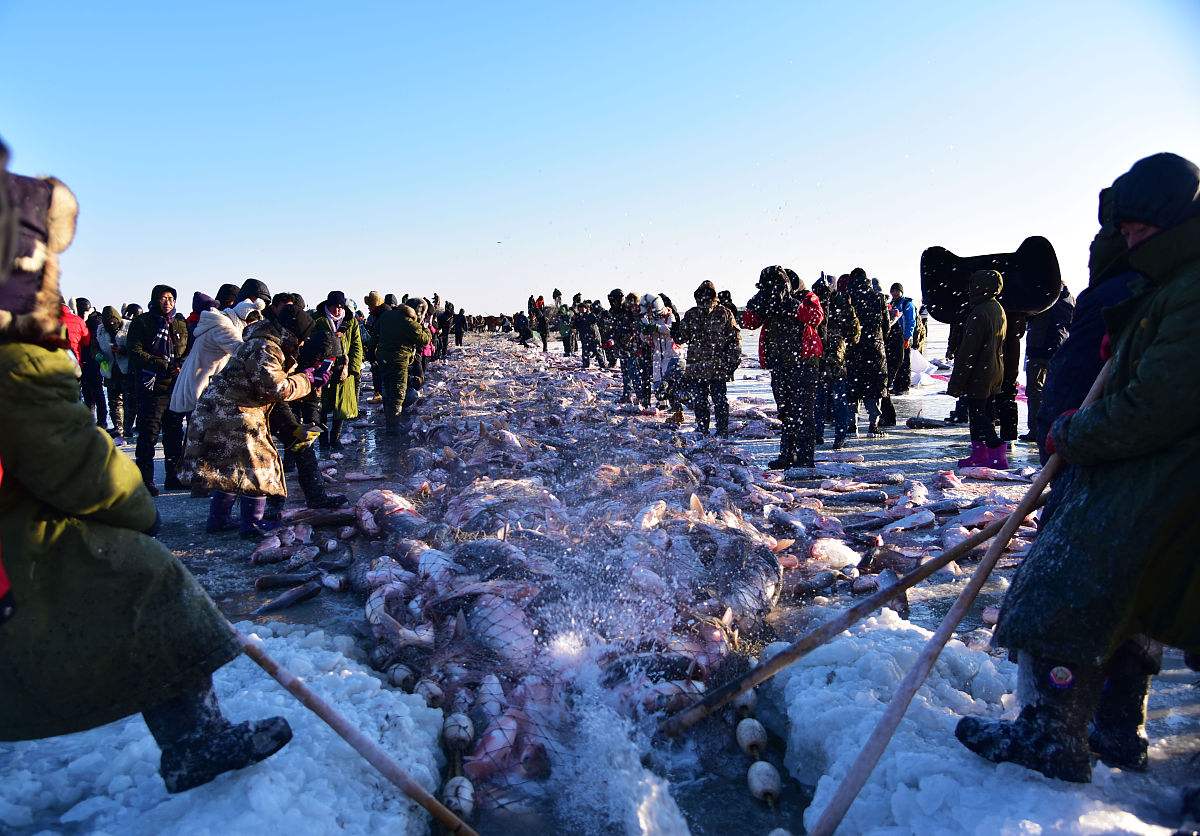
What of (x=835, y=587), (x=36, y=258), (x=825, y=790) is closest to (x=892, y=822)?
(x=825, y=790)

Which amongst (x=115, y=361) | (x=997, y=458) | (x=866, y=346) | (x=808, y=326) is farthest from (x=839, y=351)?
(x=115, y=361)

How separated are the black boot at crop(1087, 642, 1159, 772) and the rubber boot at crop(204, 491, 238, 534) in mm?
5902

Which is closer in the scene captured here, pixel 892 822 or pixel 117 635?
pixel 117 635

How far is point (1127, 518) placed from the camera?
74.9 inches

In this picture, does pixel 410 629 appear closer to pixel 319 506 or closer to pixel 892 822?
pixel 892 822

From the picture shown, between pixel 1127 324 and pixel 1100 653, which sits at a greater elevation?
pixel 1127 324

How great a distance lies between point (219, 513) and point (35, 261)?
4554 mm

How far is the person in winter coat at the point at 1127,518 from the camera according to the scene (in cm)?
185

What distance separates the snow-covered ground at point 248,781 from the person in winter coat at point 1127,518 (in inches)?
78.5

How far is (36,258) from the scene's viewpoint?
69.8 inches

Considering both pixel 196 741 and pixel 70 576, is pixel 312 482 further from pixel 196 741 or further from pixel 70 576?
pixel 70 576

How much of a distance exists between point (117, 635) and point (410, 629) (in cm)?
187

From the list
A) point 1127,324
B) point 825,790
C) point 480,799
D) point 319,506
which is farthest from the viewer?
point 319,506

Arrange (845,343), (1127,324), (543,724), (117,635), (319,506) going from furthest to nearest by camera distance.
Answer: (845,343)
(319,506)
(543,724)
(1127,324)
(117,635)
